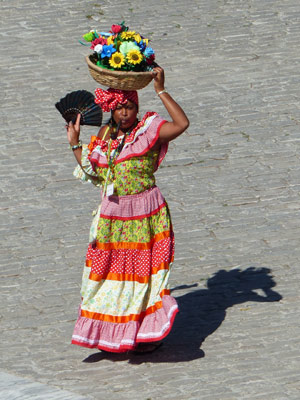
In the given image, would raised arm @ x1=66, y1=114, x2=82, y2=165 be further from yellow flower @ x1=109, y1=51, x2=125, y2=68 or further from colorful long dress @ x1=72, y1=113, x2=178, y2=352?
yellow flower @ x1=109, y1=51, x2=125, y2=68

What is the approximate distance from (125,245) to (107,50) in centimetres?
132

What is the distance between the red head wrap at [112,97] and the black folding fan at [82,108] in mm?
115

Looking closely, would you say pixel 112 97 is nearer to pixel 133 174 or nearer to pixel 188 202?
pixel 133 174

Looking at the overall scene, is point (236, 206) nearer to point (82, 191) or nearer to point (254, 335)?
point (82, 191)

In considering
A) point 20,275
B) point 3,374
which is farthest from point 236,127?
point 3,374

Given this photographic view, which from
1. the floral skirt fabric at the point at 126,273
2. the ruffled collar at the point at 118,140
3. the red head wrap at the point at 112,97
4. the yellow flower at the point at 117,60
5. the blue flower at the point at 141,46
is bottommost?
the floral skirt fabric at the point at 126,273

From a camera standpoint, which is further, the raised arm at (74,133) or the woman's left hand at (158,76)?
the raised arm at (74,133)

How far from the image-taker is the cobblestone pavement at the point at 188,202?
7777 millimetres

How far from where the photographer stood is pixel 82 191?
1084 centimetres

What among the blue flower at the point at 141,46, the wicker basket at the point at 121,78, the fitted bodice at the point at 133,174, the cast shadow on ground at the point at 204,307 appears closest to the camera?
the wicker basket at the point at 121,78

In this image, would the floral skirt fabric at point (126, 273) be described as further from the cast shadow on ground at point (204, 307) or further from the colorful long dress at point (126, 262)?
the cast shadow on ground at point (204, 307)

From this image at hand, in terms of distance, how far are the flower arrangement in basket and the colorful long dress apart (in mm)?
352

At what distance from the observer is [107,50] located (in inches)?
298

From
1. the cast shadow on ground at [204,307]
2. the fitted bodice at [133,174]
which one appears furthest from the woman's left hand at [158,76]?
the cast shadow on ground at [204,307]
